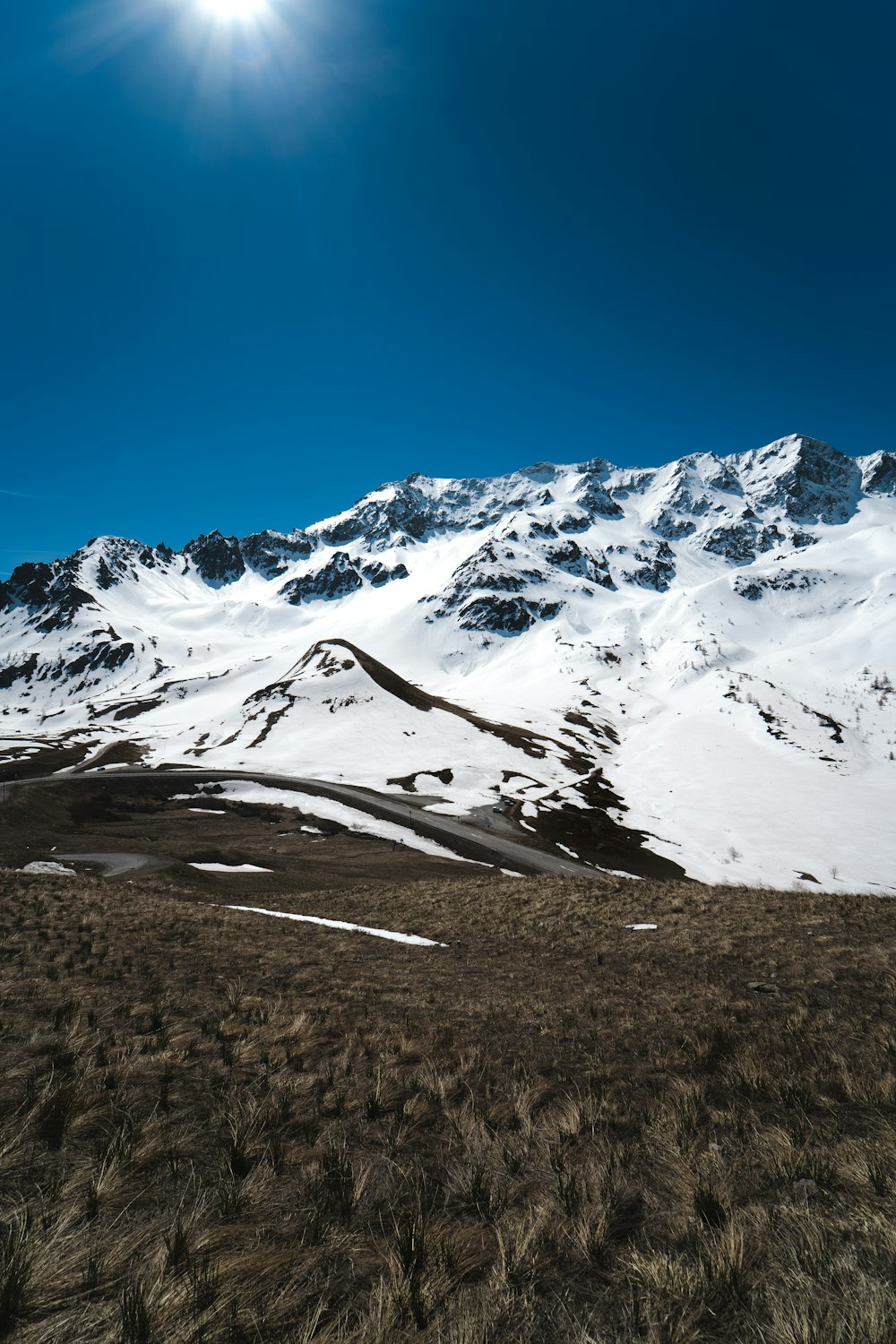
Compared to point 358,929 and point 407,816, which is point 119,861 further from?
point 358,929

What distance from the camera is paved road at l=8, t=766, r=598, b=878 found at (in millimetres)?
46188

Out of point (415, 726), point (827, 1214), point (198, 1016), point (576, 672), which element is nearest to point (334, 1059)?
point (198, 1016)

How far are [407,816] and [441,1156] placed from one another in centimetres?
5403

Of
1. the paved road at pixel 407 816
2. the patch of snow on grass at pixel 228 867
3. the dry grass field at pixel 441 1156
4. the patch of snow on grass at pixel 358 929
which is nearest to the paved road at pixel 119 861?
the paved road at pixel 407 816

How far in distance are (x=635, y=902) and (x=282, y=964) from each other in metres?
12.9

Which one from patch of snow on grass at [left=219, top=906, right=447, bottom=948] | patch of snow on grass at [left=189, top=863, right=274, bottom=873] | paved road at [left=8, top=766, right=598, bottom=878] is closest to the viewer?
patch of snow on grass at [left=219, top=906, right=447, bottom=948]

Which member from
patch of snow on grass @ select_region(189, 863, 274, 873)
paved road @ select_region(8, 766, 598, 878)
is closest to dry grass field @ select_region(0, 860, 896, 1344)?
paved road @ select_region(8, 766, 598, 878)

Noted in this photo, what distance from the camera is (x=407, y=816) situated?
2253 inches

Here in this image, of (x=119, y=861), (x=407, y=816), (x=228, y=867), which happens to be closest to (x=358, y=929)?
(x=228, y=867)

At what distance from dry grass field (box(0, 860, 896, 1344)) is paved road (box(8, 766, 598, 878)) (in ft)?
91.0

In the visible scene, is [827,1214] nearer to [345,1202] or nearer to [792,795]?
[345,1202]

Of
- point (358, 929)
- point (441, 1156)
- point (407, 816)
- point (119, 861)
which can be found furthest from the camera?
point (407, 816)

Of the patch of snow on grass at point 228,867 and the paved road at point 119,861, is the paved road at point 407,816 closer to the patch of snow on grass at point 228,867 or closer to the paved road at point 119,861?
the paved road at point 119,861

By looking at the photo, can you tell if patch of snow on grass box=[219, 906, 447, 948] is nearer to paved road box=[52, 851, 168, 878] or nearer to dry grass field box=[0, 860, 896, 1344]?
dry grass field box=[0, 860, 896, 1344]
